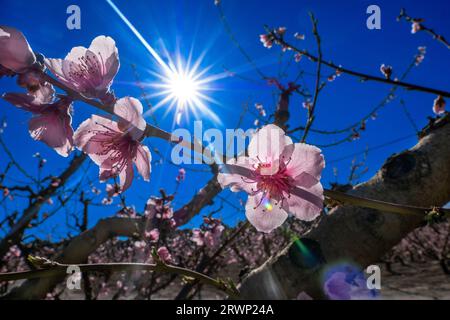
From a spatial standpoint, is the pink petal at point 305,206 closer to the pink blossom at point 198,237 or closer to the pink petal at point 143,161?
the pink petal at point 143,161

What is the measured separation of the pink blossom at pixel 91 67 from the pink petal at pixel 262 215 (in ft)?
1.93

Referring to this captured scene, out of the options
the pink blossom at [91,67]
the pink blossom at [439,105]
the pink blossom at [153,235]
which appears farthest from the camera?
the pink blossom at [153,235]

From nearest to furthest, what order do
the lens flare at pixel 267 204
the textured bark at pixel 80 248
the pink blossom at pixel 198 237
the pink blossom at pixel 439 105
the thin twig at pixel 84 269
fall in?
the thin twig at pixel 84 269
the lens flare at pixel 267 204
the textured bark at pixel 80 248
the pink blossom at pixel 439 105
the pink blossom at pixel 198 237

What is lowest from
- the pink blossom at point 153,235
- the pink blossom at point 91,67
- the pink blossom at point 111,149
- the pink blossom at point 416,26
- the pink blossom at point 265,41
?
the pink blossom at point 111,149

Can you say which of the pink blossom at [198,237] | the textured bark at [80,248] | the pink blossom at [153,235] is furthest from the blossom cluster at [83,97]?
the pink blossom at [198,237]

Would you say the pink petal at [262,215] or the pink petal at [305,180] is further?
the pink petal at [262,215]

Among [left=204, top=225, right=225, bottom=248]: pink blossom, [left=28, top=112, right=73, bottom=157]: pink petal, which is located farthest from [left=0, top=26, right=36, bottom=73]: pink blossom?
[left=204, top=225, right=225, bottom=248]: pink blossom

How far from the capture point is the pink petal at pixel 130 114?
82cm

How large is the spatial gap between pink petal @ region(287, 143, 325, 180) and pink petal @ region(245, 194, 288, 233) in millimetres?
144

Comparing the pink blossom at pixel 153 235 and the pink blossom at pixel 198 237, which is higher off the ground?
the pink blossom at pixel 198 237
